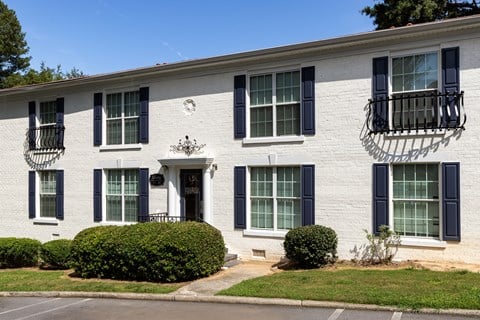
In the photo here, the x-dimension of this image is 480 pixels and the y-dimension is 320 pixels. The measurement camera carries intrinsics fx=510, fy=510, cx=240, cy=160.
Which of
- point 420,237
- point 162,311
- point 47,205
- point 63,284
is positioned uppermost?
point 47,205

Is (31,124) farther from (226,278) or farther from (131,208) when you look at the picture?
(226,278)

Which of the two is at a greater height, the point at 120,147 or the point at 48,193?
the point at 120,147

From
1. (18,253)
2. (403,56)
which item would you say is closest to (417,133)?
(403,56)

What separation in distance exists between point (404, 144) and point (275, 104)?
3.59 m

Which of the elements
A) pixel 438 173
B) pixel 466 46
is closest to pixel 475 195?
pixel 438 173

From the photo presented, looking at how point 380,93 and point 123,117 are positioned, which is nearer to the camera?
point 380,93

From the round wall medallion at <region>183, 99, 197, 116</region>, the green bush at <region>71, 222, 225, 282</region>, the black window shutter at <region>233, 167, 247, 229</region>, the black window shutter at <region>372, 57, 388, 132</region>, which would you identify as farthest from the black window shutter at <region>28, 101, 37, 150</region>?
the black window shutter at <region>372, 57, 388, 132</region>

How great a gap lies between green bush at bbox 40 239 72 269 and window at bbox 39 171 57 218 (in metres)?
3.49

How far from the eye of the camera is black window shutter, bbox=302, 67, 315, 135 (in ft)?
42.8

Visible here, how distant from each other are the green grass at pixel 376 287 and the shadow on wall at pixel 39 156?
399 inches

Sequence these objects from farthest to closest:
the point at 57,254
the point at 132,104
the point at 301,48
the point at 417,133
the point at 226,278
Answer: the point at 132,104 → the point at 57,254 → the point at 301,48 → the point at 417,133 → the point at 226,278

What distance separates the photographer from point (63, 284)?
38.3 feet

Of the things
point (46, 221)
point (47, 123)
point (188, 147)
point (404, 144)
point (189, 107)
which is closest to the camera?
point (404, 144)

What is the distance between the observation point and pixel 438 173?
37.9 ft
